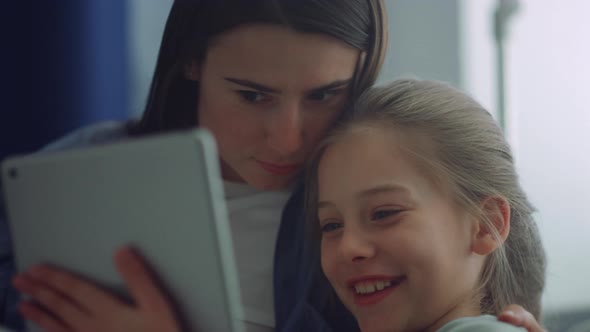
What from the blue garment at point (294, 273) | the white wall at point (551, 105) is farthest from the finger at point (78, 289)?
the white wall at point (551, 105)

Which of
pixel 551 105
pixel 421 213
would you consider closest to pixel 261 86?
pixel 421 213

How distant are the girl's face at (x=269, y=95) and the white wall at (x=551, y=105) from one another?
277 mm

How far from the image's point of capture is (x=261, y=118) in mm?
788

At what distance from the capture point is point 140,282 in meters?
0.53

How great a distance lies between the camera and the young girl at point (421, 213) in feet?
2.39

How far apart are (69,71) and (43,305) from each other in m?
0.37

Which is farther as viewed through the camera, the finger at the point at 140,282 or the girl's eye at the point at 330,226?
the girl's eye at the point at 330,226

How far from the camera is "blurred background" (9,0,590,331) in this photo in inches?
33.0


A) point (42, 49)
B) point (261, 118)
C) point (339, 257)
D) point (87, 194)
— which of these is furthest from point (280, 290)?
point (42, 49)

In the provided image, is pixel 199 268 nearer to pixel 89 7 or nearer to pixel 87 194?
pixel 87 194

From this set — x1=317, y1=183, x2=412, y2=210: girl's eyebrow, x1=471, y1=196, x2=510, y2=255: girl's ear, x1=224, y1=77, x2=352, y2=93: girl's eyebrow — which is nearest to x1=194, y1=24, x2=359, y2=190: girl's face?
x1=224, y1=77, x2=352, y2=93: girl's eyebrow

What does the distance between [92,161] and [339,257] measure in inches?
13.0

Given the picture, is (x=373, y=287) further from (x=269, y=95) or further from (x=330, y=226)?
(x=269, y=95)

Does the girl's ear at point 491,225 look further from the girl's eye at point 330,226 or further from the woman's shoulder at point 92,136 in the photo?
the woman's shoulder at point 92,136
